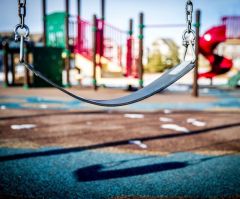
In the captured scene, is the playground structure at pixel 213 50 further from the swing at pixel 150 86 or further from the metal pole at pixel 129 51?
the swing at pixel 150 86

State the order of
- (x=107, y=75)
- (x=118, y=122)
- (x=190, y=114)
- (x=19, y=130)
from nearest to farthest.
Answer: (x=19, y=130)
(x=118, y=122)
(x=190, y=114)
(x=107, y=75)

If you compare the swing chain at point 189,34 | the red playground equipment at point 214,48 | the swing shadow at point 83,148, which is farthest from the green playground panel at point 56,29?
the swing chain at point 189,34

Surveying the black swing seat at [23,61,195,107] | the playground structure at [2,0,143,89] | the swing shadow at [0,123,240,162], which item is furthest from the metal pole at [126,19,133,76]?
the black swing seat at [23,61,195,107]

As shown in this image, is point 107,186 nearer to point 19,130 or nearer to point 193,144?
point 193,144

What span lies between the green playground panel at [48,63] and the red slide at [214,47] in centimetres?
536

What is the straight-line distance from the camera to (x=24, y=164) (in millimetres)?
2652

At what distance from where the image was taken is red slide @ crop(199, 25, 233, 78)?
8.80 metres

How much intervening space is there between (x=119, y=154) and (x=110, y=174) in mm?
578

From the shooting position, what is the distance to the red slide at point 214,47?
880 cm

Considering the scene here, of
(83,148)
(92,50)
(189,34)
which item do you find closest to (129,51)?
(92,50)

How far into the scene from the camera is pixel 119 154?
9.92 ft

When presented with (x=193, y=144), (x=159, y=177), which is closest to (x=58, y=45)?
(x=193, y=144)

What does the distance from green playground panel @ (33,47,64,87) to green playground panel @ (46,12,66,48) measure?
797 millimetres

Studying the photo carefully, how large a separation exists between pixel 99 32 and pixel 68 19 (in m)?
1.26
